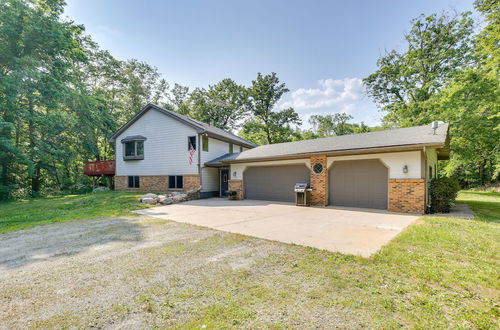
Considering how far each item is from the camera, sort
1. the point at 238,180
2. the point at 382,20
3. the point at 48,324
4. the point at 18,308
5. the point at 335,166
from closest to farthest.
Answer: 1. the point at 48,324
2. the point at 18,308
3. the point at 335,166
4. the point at 382,20
5. the point at 238,180

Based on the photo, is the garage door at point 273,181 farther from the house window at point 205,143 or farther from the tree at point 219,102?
the tree at point 219,102

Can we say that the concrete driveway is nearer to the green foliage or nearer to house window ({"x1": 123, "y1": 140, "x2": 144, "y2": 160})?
house window ({"x1": 123, "y1": 140, "x2": 144, "y2": 160})

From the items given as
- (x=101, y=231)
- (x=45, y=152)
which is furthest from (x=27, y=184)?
(x=101, y=231)

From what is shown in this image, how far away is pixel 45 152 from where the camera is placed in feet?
53.2

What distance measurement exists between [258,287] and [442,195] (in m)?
8.80

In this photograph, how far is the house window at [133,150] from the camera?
1679 centimetres

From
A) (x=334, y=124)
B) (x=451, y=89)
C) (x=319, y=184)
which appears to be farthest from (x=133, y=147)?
(x=334, y=124)

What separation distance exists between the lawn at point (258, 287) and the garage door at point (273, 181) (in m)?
6.89

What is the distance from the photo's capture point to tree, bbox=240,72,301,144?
28.5 metres

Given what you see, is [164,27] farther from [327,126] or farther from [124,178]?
[327,126]

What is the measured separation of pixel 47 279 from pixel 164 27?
544 inches

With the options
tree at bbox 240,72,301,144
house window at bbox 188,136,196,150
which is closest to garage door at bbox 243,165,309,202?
house window at bbox 188,136,196,150

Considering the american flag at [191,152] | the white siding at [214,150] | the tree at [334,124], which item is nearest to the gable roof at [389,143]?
the white siding at [214,150]

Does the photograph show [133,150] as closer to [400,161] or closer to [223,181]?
[223,181]
